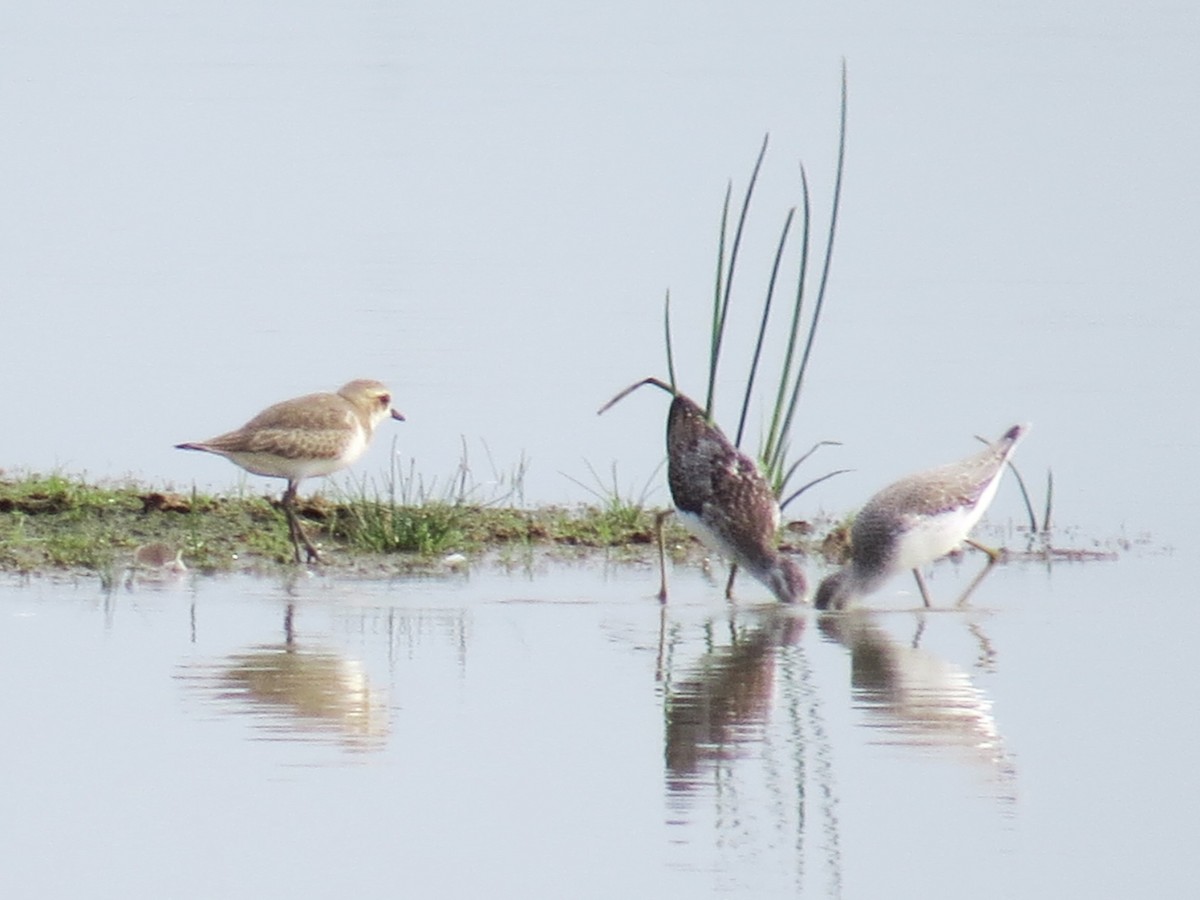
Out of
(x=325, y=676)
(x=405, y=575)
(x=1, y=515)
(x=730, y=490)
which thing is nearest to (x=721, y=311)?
(x=730, y=490)

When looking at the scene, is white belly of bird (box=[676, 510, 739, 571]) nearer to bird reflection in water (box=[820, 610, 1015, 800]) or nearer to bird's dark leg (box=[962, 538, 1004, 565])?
bird reflection in water (box=[820, 610, 1015, 800])

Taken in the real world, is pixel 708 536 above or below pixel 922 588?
above

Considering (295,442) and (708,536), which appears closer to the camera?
(708,536)

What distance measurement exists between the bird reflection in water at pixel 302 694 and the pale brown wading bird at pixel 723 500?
7.13ft

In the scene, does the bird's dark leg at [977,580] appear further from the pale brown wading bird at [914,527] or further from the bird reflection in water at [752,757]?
the bird reflection in water at [752,757]

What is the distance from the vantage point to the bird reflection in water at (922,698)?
29.4 feet

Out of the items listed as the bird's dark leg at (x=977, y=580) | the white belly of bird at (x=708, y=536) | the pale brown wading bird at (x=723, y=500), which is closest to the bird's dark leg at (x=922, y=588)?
the bird's dark leg at (x=977, y=580)

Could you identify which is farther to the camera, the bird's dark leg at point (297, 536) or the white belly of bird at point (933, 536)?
the bird's dark leg at point (297, 536)

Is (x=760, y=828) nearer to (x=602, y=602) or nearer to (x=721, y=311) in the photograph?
(x=602, y=602)

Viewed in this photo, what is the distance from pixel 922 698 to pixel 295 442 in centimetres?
416

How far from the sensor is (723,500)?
12.5 metres

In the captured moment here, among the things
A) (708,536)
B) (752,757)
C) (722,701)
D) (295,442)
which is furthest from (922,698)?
(295,442)

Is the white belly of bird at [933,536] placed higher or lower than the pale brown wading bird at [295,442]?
lower

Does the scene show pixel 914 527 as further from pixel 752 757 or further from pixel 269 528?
pixel 752 757
